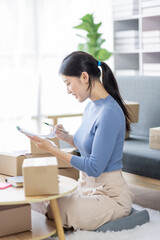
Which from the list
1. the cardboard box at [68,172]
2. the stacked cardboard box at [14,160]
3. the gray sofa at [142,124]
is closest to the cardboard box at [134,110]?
the gray sofa at [142,124]

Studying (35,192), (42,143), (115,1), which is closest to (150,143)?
(42,143)

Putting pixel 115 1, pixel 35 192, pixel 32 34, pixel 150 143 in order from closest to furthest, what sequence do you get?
pixel 35 192 → pixel 150 143 → pixel 32 34 → pixel 115 1

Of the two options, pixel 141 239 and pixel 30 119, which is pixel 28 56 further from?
pixel 141 239

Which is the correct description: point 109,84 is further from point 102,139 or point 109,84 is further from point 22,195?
point 22,195

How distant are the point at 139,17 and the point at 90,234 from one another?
260cm

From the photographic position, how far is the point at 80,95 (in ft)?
7.03

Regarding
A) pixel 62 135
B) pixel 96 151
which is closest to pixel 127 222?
pixel 96 151

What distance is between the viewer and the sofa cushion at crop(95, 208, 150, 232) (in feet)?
6.95

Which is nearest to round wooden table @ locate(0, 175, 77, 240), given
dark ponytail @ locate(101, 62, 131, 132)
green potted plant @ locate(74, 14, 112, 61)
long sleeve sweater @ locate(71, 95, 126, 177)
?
long sleeve sweater @ locate(71, 95, 126, 177)

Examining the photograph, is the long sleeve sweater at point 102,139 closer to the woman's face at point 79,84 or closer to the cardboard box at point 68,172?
the woman's face at point 79,84

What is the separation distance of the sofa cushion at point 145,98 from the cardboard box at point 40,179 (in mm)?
1378

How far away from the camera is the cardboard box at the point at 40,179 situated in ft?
5.91

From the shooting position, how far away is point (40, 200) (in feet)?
5.81

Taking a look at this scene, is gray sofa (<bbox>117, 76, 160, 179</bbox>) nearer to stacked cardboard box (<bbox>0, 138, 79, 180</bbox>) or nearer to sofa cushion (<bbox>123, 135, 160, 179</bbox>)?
sofa cushion (<bbox>123, 135, 160, 179</bbox>)
